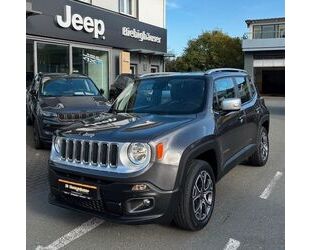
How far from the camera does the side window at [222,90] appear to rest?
17.4 ft

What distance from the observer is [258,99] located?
7320 mm

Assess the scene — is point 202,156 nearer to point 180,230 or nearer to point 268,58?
point 180,230

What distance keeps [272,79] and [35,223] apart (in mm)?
39575

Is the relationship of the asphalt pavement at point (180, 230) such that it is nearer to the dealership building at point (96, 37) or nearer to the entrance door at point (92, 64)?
the dealership building at point (96, 37)

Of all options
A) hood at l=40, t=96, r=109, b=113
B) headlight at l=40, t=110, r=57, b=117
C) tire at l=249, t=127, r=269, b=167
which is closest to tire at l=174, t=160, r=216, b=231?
tire at l=249, t=127, r=269, b=167

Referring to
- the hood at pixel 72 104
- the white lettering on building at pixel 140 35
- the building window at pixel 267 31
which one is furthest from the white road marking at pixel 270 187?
the building window at pixel 267 31

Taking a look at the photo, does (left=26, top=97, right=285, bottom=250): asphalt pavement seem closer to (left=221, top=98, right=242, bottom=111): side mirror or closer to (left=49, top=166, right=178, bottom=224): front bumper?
(left=49, top=166, right=178, bottom=224): front bumper

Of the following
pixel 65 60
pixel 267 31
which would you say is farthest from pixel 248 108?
pixel 267 31

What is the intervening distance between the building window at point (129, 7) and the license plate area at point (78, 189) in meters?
17.2

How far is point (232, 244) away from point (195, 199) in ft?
1.96

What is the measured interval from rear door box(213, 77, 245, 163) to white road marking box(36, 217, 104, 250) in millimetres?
1817

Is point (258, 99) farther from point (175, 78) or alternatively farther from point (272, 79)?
point (272, 79)

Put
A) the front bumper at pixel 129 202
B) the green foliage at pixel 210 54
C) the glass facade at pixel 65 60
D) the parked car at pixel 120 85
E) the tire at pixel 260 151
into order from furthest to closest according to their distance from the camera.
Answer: the green foliage at pixel 210 54
the parked car at pixel 120 85
the glass facade at pixel 65 60
the tire at pixel 260 151
the front bumper at pixel 129 202
